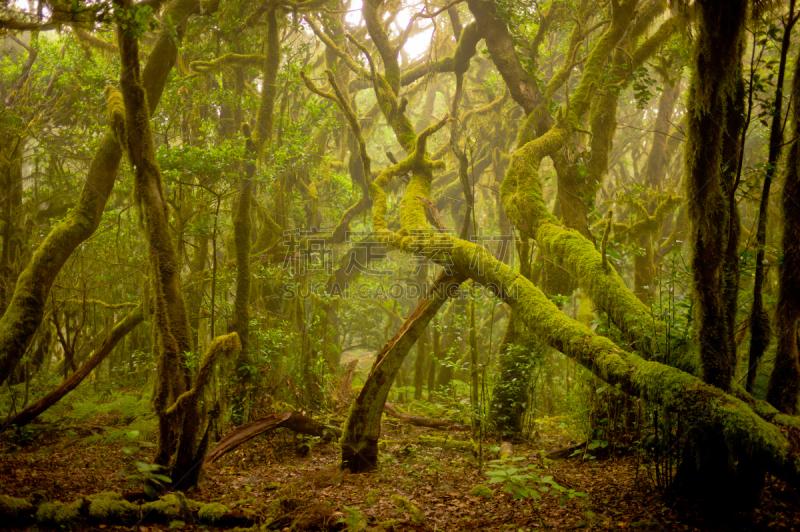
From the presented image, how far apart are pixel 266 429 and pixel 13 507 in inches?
103

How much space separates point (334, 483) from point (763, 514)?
3.89m

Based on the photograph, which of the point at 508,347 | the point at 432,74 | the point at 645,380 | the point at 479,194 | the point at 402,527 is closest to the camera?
the point at 645,380

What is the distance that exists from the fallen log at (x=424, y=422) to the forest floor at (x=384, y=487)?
0.79 m

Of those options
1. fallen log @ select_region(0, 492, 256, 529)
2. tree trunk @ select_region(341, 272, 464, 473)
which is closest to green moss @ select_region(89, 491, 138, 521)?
fallen log @ select_region(0, 492, 256, 529)

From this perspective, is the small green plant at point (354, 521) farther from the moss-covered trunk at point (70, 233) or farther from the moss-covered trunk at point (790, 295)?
the moss-covered trunk at point (70, 233)

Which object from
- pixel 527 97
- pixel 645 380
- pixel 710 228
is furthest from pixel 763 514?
pixel 527 97

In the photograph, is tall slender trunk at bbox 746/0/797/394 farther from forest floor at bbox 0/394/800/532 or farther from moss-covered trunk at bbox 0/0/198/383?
moss-covered trunk at bbox 0/0/198/383

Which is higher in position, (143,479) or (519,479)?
(519,479)

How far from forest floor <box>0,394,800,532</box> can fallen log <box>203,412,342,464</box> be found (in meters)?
0.21

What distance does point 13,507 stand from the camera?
3.53 m

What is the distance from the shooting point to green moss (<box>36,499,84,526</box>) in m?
3.48

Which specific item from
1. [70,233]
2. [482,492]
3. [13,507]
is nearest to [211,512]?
[13,507]

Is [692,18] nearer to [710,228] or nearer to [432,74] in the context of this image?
[710,228]

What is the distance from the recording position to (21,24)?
167 inches
